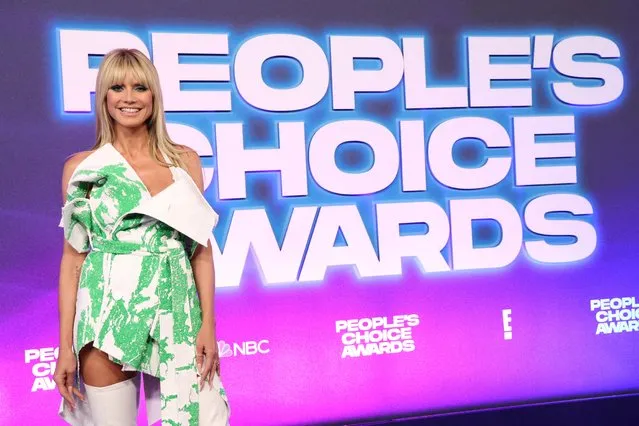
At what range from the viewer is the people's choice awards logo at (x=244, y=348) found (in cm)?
297

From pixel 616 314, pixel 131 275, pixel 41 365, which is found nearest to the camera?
pixel 131 275

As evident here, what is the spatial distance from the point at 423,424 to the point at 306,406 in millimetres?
489

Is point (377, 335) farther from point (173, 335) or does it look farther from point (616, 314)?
point (173, 335)

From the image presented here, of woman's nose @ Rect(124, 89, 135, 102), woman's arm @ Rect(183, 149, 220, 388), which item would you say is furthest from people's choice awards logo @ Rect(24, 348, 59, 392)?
woman's nose @ Rect(124, 89, 135, 102)

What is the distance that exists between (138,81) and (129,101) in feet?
0.16

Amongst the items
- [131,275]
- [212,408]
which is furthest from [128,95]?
[212,408]

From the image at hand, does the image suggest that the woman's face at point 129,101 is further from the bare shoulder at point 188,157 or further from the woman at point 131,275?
the bare shoulder at point 188,157

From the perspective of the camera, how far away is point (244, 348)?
2996 millimetres

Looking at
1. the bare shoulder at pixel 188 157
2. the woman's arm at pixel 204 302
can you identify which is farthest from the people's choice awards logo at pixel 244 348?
the bare shoulder at pixel 188 157

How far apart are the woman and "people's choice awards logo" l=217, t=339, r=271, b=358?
124 centimetres

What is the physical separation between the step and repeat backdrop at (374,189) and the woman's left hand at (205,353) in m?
1.23

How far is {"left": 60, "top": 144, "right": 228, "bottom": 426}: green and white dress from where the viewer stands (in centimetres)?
164

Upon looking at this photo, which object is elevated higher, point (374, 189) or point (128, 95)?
point (128, 95)

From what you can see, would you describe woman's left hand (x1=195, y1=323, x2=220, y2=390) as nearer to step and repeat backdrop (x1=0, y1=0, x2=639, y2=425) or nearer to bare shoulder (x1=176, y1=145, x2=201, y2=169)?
bare shoulder (x1=176, y1=145, x2=201, y2=169)
